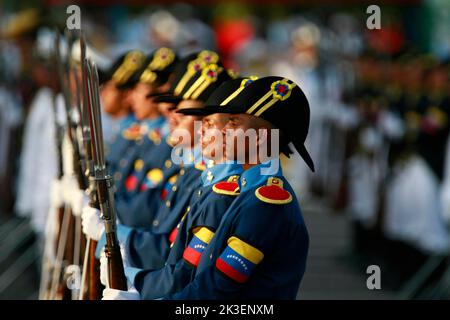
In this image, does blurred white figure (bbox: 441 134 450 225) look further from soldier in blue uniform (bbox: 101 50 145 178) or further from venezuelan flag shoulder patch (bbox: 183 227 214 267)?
venezuelan flag shoulder patch (bbox: 183 227 214 267)

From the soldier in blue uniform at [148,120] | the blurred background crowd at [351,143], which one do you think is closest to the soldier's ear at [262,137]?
the soldier in blue uniform at [148,120]

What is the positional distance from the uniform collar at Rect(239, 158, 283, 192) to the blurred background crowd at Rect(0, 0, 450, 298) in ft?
8.91

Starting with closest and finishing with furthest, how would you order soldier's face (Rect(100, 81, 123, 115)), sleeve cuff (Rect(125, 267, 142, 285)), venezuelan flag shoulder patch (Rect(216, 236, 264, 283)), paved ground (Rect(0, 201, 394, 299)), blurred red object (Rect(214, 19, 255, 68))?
1. venezuelan flag shoulder patch (Rect(216, 236, 264, 283))
2. sleeve cuff (Rect(125, 267, 142, 285))
3. soldier's face (Rect(100, 81, 123, 115))
4. paved ground (Rect(0, 201, 394, 299))
5. blurred red object (Rect(214, 19, 255, 68))

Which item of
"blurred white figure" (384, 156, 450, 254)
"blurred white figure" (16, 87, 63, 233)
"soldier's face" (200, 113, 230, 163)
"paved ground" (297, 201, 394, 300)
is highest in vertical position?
"soldier's face" (200, 113, 230, 163)

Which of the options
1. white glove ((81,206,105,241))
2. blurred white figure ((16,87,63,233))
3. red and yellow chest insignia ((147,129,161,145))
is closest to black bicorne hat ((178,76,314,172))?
white glove ((81,206,105,241))

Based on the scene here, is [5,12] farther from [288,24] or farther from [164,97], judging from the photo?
[164,97]

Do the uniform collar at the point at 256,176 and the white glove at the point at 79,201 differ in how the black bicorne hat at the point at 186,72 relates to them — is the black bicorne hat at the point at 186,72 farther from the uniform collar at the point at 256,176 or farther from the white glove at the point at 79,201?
the uniform collar at the point at 256,176

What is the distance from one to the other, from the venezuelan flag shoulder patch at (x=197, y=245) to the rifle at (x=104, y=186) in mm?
277

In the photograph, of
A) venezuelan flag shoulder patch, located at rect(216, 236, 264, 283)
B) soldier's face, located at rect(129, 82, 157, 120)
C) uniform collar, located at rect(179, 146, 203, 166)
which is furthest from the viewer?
soldier's face, located at rect(129, 82, 157, 120)

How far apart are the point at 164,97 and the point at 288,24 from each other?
20.9m

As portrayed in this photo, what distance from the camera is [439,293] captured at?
895 cm

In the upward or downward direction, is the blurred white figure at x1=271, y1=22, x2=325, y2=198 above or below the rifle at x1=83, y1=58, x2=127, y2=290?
below

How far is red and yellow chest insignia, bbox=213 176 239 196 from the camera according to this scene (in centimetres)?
434

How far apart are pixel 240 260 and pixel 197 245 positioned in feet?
1.17
